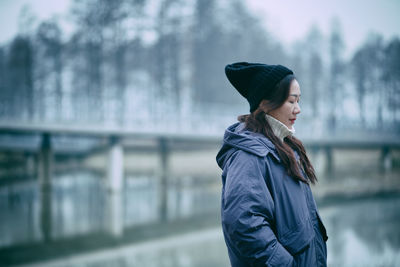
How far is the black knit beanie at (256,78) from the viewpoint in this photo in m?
2.14

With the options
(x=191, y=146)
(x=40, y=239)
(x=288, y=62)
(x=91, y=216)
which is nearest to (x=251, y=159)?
(x=40, y=239)

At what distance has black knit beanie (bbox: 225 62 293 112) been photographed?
2139 millimetres

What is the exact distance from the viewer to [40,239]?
11.5 meters

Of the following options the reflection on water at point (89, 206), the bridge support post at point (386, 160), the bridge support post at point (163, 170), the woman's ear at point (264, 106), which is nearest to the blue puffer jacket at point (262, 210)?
the woman's ear at point (264, 106)

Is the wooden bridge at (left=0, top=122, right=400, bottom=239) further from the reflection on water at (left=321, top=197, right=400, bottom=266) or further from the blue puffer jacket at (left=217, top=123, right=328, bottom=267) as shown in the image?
the blue puffer jacket at (left=217, top=123, right=328, bottom=267)

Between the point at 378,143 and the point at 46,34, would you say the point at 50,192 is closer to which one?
the point at 46,34

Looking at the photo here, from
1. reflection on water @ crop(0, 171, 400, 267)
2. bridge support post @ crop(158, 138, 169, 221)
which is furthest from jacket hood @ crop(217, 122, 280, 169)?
bridge support post @ crop(158, 138, 169, 221)

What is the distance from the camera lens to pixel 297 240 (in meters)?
1.99

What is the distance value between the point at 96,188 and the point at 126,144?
46.2 ft

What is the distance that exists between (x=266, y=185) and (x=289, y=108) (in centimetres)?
51


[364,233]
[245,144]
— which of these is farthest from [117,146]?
[245,144]

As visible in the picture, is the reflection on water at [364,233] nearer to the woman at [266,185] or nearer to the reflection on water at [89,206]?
the reflection on water at [89,206]

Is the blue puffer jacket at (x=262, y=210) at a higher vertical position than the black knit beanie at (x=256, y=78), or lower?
lower

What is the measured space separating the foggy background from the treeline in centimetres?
12
